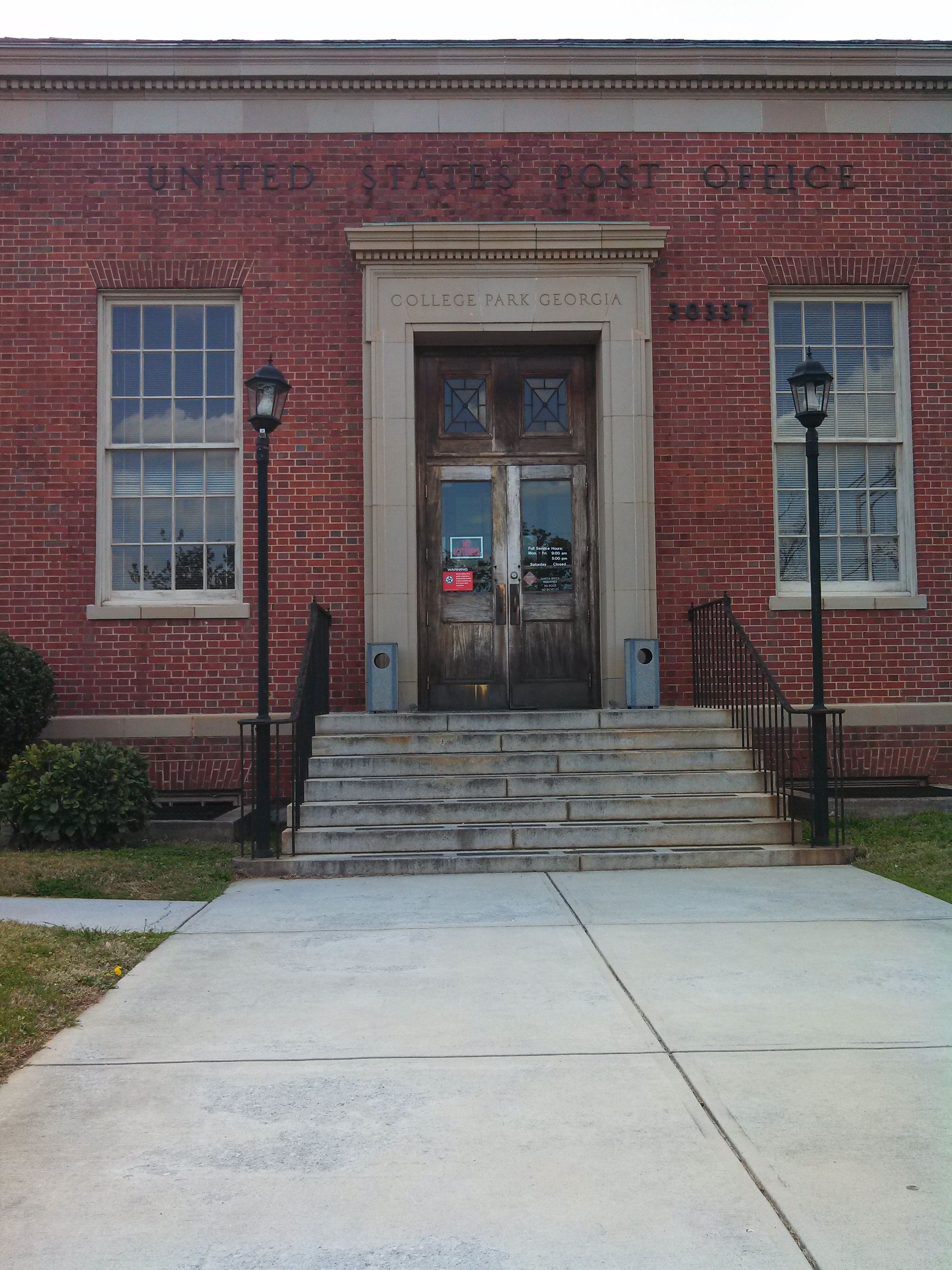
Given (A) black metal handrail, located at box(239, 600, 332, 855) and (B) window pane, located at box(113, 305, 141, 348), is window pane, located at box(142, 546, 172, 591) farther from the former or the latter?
(B) window pane, located at box(113, 305, 141, 348)

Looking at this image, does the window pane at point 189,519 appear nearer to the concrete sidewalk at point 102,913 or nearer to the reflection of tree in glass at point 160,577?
the reflection of tree in glass at point 160,577

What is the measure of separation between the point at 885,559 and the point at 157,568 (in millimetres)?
6948

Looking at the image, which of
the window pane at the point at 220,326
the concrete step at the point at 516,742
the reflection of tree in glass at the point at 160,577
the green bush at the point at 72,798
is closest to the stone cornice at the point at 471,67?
the window pane at the point at 220,326

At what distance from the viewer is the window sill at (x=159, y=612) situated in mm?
10523

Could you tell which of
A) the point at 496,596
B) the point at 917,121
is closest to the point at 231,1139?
the point at 496,596

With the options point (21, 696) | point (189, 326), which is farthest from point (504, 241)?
point (21, 696)

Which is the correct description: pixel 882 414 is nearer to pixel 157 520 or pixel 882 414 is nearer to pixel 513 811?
pixel 513 811

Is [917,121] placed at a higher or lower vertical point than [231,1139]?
higher

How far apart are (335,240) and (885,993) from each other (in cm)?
857

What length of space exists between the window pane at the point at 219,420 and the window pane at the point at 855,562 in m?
5.95

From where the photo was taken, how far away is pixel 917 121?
11.1 meters

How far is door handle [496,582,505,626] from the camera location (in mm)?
10984

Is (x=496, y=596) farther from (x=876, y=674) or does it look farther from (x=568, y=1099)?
(x=568, y=1099)

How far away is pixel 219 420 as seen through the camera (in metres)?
10.9
